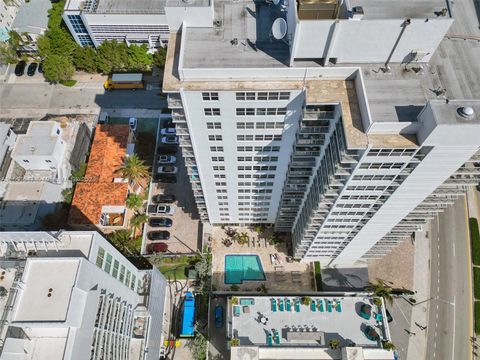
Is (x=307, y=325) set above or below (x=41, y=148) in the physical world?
below

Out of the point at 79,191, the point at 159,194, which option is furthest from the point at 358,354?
the point at 79,191

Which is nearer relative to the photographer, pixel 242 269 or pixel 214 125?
pixel 214 125

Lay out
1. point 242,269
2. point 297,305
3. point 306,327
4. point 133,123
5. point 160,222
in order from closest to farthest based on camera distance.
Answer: point 306,327, point 297,305, point 242,269, point 160,222, point 133,123

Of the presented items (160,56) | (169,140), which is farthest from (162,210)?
(160,56)

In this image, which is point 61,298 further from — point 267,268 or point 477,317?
point 477,317

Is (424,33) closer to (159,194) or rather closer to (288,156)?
(288,156)

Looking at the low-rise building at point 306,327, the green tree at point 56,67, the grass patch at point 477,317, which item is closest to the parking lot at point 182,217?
the low-rise building at point 306,327

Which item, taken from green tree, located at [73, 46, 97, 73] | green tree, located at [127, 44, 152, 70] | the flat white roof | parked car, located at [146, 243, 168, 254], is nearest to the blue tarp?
parked car, located at [146, 243, 168, 254]
